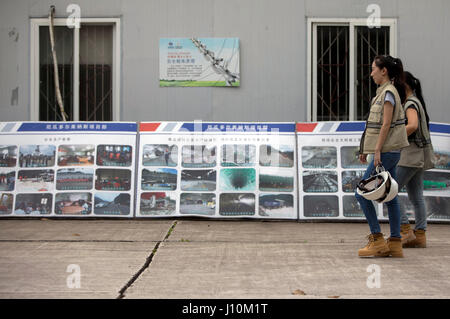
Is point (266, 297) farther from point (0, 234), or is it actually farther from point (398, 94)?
point (0, 234)

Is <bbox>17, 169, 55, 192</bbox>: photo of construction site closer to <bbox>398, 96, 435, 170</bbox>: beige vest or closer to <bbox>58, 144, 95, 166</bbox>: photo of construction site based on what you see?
<bbox>58, 144, 95, 166</bbox>: photo of construction site

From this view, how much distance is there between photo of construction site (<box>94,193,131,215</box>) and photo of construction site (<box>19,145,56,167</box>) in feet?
2.75

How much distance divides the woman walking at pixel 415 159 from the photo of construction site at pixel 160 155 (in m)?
3.06

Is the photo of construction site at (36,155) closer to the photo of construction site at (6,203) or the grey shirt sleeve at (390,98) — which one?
the photo of construction site at (6,203)

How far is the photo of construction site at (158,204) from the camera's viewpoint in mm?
8180

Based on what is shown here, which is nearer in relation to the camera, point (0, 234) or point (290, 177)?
point (0, 234)

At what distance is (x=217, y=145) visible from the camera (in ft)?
27.5

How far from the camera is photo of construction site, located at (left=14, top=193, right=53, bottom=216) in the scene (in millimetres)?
8250

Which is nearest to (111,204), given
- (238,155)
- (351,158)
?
(238,155)

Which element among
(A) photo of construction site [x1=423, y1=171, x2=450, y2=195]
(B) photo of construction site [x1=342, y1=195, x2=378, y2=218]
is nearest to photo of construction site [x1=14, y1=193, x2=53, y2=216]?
(B) photo of construction site [x1=342, y1=195, x2=378, y2=218]

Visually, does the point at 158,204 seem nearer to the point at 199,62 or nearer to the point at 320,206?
the point at 320,206

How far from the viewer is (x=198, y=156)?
8.34 metres

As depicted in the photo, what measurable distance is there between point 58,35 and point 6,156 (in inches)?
84.9

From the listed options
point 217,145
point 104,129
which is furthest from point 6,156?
point 217,145
